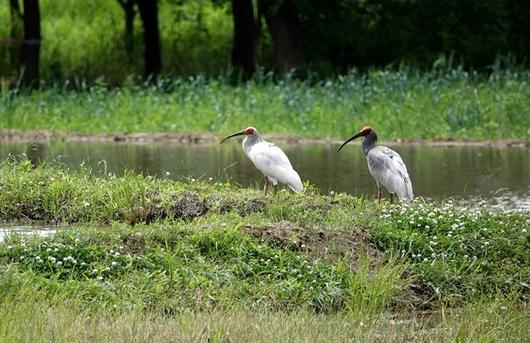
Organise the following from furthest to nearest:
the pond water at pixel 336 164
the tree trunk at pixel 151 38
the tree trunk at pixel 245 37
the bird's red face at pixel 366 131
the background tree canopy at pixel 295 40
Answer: the tree trunk at pixel 151 38
the background tree canopy at pixel 295 40
the tree trunk at pixel 245 37
the pond water at pixel 336 164
the bird's red face at pixel 366 131

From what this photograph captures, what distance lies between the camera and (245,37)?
97.2 feet

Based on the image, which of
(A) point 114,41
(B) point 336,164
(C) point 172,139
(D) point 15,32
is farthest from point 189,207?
(A) point 114,41

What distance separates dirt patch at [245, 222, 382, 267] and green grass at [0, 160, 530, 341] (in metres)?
0.01

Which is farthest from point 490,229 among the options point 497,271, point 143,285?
point 143,285

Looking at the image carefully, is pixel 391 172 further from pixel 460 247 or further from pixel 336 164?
pixel 336 164

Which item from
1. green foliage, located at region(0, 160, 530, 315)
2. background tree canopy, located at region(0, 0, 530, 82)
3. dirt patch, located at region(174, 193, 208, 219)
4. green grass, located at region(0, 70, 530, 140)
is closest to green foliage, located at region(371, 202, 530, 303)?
green foliage, located at region(0, 160, 530, 315)

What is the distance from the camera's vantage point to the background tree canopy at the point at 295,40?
2975 cm

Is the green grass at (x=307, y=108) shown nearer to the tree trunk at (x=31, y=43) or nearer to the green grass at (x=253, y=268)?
the tree trunk at (x=31, y=43)

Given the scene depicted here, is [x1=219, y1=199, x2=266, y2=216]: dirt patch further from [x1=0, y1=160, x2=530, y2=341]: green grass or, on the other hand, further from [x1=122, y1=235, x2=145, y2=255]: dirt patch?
[x1=122, y1=235, x2=145, y2=255]: dirt patch

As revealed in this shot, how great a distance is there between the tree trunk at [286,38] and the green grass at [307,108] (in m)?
3.37

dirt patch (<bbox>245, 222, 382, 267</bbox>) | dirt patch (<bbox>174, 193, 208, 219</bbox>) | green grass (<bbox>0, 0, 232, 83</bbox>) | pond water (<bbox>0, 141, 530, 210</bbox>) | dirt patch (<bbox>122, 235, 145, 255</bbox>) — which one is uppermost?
dirt patch (<bbox>122, 235, 145, 255</bbox>)

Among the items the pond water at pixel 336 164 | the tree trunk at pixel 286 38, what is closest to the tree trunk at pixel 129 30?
the tree trunk at pixel 286 38

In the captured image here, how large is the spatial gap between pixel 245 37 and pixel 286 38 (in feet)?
2.94

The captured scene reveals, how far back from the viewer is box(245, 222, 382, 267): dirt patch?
10164mm
